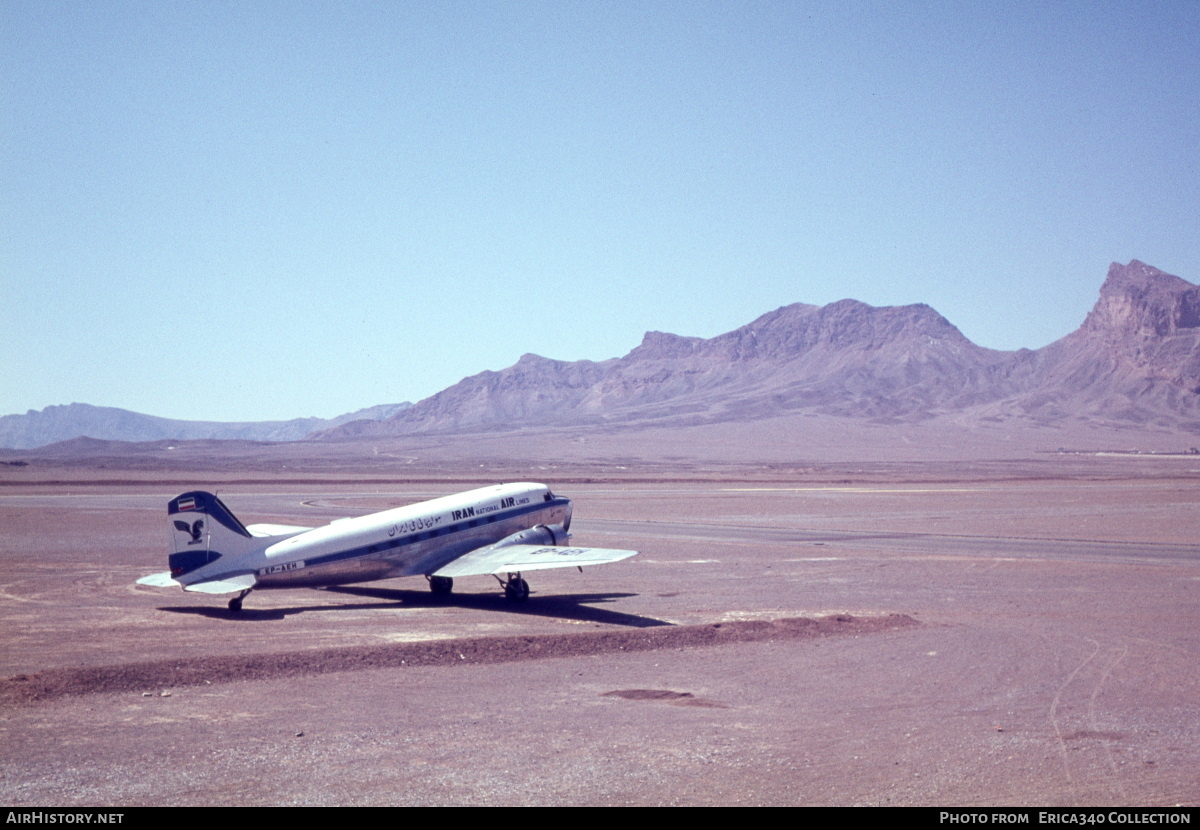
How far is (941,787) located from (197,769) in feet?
29.1

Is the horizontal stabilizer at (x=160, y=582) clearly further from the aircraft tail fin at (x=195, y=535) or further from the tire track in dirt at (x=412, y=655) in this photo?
the tire track in dirt at (x=412, y=655)

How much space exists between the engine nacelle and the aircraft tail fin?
787 cm

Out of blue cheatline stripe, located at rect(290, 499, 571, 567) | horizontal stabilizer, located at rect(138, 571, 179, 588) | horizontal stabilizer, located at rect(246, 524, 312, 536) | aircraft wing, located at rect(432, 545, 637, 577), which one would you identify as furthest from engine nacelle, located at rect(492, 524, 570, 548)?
horizontal stabilizer, located at rect(138, 571, 179, 588)

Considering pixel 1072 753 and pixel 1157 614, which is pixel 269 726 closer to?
pixel 1072 753

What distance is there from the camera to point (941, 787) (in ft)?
38.4

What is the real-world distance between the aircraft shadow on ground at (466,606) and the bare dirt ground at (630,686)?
0.19 m

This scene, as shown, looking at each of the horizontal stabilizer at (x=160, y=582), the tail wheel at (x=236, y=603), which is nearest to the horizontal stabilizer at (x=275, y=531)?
the horizontal stabilizer at (x=160, y=582)

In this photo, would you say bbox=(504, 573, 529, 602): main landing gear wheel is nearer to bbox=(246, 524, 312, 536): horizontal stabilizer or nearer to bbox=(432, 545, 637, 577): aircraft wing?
bbox=(432, 545, 637, 577): aircraft wing

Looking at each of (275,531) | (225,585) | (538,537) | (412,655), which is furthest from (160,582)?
(538,537)

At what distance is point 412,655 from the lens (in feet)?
65.7

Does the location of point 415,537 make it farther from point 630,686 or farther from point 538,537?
point 630,686

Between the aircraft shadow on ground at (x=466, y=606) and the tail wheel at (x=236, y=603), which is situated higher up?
the tail wheel at (x=236, y=603)

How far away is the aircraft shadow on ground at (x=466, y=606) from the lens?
25266 mm
